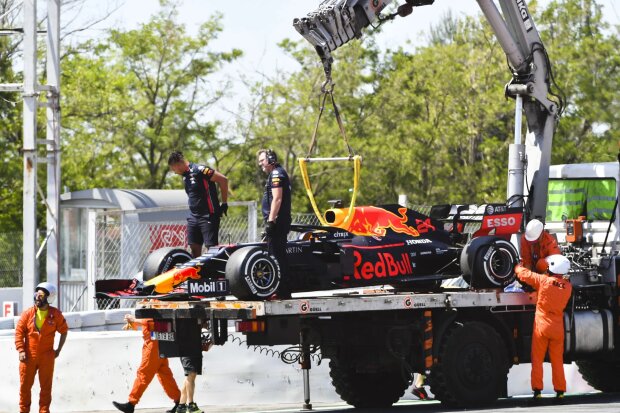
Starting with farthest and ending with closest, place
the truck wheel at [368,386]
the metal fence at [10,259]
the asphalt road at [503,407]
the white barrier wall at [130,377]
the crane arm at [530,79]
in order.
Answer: the metal fence at [10,259]
the crane arm at [530,79]
the white barrier wall at [130,377]
the truck wheel at [368,386]
the asphalt road at [503,407]

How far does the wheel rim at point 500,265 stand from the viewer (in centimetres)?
1357

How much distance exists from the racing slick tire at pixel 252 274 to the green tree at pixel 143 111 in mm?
25904

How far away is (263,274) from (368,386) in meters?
3.04

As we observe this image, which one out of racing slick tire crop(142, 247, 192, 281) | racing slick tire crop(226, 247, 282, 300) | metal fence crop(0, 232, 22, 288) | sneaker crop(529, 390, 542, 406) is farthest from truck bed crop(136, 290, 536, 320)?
metal fence crop(0, 232, 22, 288)

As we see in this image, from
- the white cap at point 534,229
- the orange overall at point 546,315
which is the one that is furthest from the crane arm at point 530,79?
the orange overall at point 546,315

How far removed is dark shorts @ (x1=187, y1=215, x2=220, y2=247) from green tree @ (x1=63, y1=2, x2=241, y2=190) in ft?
77.6

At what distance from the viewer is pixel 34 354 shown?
1373 cm

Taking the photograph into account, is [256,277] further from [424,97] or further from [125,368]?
[424,97]

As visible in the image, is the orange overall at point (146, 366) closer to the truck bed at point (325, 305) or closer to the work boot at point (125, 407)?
the work boot at point (125, 407)

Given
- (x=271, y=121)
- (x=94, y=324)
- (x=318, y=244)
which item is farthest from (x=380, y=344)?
(x=271, y=121)

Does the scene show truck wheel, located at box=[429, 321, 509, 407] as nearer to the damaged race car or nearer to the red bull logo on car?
the damaged race car

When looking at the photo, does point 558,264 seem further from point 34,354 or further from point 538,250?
point 34,354

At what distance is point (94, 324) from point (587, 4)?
85.0 ft

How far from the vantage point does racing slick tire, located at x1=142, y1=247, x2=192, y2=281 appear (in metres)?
13.7
